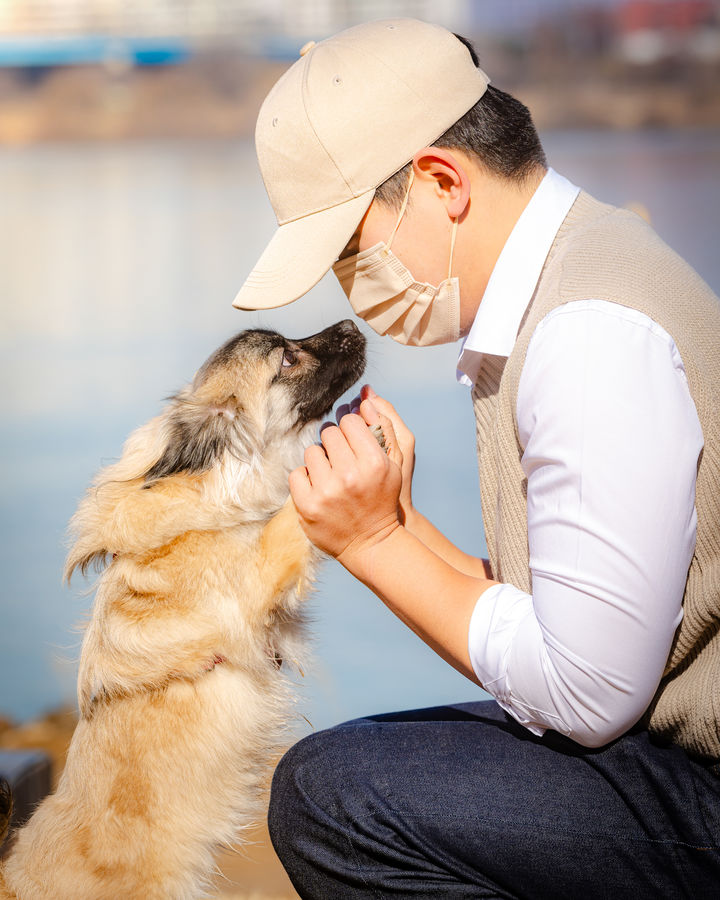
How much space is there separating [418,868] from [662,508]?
0.73 meters

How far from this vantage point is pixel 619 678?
1279 millimetres

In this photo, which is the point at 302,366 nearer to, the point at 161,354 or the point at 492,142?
the point at 492,142

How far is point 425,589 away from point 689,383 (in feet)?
1.63

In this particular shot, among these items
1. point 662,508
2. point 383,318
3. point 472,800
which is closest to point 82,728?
point 472,800

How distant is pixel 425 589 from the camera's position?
1460mm

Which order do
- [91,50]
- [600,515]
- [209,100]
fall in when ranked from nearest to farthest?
[600,515] < [91,50] < [209,100]

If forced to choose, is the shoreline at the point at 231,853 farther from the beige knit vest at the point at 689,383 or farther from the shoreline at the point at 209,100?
the shoreline at the point at 209,100

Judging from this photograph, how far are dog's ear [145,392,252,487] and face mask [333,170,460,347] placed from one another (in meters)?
0.45

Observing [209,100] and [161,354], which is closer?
[161,354]

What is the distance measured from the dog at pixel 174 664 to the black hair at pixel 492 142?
26.8 inches

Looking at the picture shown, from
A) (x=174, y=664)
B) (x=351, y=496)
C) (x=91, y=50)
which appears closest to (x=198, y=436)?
(x=174, y=664)

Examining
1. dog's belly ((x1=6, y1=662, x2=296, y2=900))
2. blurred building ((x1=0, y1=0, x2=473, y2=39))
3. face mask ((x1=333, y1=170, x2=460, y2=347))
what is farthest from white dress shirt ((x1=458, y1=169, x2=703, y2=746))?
blurred building ((x1=0, y1=0, x2=473, y2=39))

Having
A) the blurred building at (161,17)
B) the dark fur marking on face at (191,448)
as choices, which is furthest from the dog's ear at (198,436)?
the blurred building at (161,17)

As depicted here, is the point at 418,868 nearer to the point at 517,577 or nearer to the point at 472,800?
the point at 472,800
